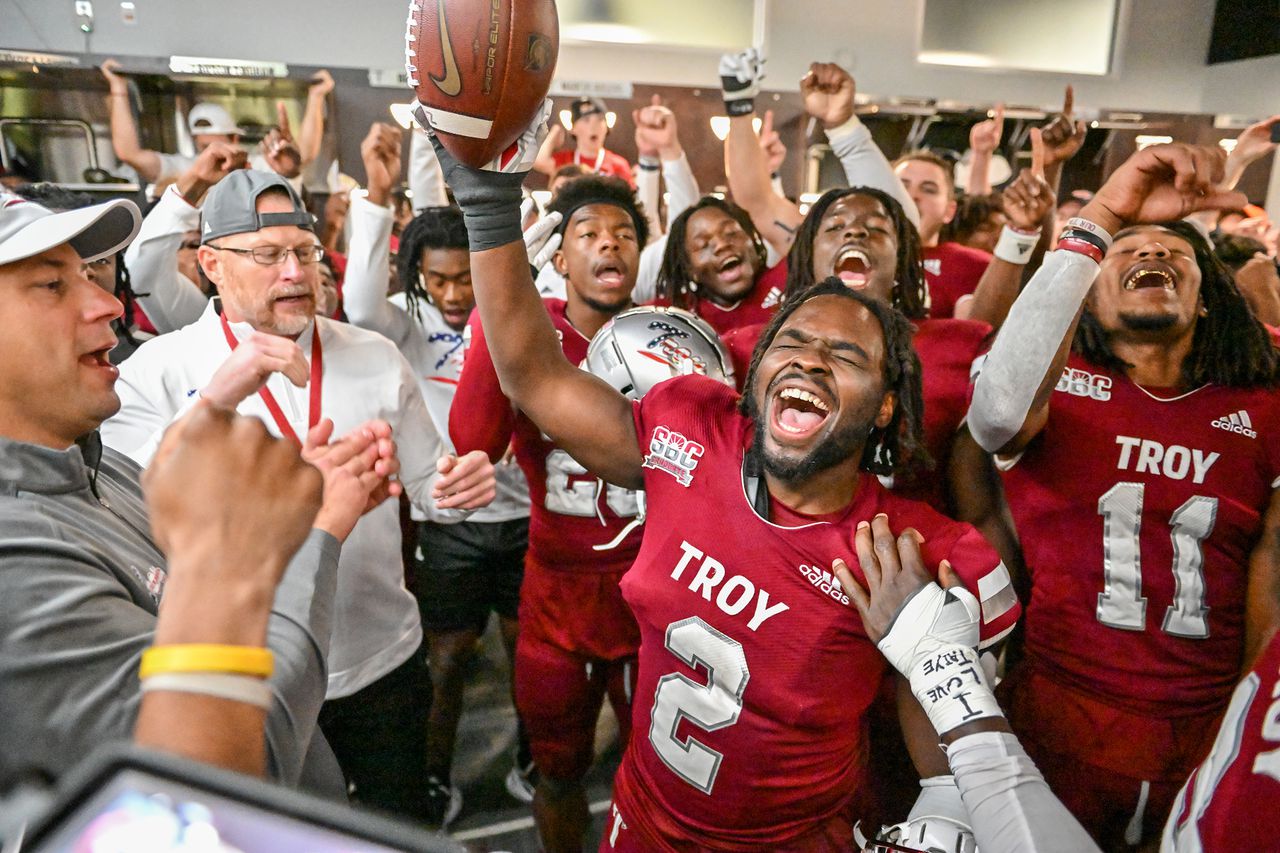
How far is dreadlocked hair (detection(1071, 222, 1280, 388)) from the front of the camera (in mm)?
1882

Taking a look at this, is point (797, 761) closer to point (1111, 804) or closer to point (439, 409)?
point (1111, 804)

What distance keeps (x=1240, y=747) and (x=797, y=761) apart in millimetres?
686

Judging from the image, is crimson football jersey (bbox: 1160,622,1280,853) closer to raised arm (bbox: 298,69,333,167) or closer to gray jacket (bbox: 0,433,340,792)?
gray jacket (bbox: 0,433,340,792)

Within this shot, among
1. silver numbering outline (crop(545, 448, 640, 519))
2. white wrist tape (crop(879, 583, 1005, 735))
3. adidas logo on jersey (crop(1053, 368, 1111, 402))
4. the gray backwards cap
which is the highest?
the gray backwards cap

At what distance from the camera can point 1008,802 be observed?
1102 millimetres

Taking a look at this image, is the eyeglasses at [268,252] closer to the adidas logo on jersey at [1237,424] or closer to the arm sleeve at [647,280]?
the arm sleeve at [647,280]

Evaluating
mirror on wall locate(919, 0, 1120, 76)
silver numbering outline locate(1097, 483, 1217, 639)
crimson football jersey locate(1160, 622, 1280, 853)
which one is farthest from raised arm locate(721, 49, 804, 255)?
mirror on wall locate(919, 0, 1120, 76)

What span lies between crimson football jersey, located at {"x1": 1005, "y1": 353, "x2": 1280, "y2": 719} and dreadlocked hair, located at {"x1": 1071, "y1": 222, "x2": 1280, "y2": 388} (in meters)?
0.04

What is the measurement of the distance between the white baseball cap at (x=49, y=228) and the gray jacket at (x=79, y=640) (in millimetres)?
258

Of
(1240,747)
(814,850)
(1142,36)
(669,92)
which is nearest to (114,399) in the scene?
(814,850)

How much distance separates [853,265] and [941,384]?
0.48m

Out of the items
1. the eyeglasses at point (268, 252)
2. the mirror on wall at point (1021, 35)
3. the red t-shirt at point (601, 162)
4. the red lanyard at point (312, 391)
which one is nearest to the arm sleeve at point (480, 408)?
the red lanyard at point (312, 391)

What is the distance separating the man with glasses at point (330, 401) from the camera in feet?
6.56

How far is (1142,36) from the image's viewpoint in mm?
9547
